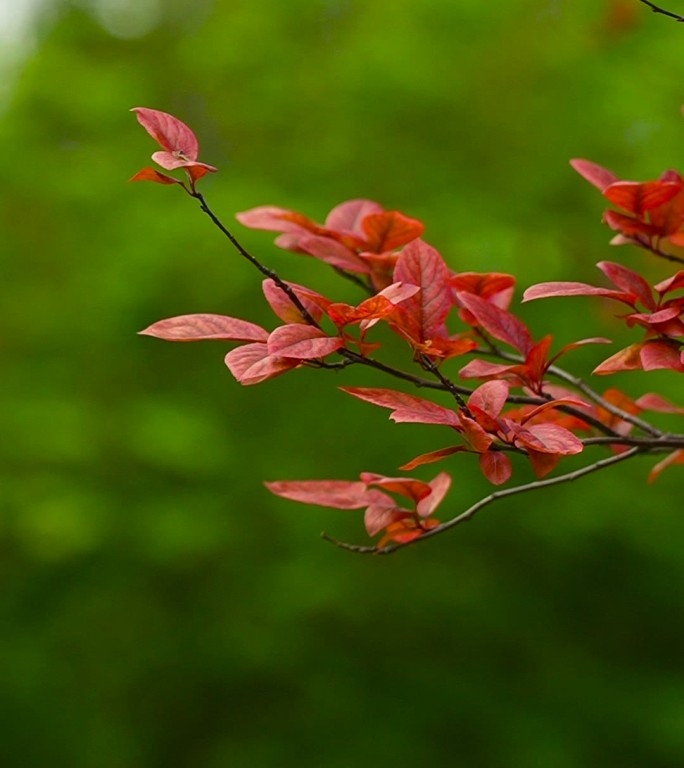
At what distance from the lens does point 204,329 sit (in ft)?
3.34

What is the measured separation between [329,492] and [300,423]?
237cm

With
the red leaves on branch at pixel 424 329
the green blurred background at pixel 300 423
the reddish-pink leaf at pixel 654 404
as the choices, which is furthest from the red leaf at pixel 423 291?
the green blurred background at pixel 300 423

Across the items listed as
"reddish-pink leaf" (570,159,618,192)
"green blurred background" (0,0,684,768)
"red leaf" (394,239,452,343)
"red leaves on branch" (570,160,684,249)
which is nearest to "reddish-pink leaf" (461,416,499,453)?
"red leaf" (394,239,452,343)

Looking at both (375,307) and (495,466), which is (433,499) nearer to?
(495,466)

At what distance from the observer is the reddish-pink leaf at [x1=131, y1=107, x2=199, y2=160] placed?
3.16 feet

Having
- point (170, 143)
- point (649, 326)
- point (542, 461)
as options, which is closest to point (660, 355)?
point (649, 326)

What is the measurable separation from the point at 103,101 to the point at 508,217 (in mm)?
1495

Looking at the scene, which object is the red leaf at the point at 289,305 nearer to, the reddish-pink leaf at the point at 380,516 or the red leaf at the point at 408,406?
the red leaf at the point at 408,406

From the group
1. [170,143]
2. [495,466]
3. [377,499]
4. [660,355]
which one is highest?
[170,143]

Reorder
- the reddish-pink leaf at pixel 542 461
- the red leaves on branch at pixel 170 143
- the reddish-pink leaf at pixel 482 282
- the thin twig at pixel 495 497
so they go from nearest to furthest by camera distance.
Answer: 1. the red leaves on branch at pixel 170 143
2. the reddish-pink leaf at pixel 542 461
3. the thin twig at pixel 495 497
4. the reddish-pink leaf at pixel 482 282

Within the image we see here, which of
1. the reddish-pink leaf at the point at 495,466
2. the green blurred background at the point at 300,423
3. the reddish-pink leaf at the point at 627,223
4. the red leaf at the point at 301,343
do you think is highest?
the reddish-pink leaf at the point at 627,223

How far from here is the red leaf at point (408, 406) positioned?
97 centimetres

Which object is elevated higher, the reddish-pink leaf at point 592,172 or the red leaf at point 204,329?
the reddish-pink leaf at point 592,172

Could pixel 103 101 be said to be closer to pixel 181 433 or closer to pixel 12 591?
pixel 181 433
